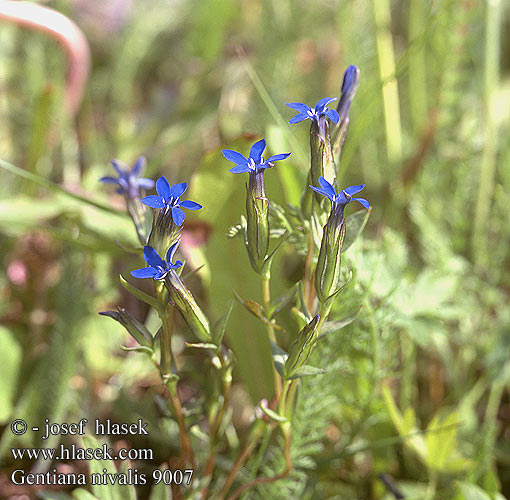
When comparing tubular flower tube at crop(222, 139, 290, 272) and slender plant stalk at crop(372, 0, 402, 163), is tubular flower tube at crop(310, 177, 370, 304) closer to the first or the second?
tubular flower tube at crop(222, 139, 290, 272)

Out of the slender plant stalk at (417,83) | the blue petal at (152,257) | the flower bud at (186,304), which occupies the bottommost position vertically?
the flower bud at (186,304)

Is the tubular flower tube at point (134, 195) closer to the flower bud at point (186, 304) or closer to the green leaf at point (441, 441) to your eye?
the flower bud at point (186, 304)

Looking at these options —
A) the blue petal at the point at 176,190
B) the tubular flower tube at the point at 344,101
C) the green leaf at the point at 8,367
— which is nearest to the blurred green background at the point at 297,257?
the green leaf at the point at 8,367

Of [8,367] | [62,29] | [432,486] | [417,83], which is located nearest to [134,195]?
[8,367]

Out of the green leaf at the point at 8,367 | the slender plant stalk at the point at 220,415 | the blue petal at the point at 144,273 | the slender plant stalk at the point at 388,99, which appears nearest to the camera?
the blue petal at the point at 144,273

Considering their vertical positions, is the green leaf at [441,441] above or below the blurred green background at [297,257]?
below

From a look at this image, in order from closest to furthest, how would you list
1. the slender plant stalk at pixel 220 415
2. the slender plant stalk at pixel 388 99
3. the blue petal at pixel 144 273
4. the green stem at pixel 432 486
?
the blue petal at pixel 144 273 < the slender plant stalk at pixel 220 415 < the green stem at pixel 432 486 < the slender plant stalk at pixel 388 99

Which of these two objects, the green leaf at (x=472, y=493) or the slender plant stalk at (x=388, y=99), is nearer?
the green leaf at (x=472, y=493)
